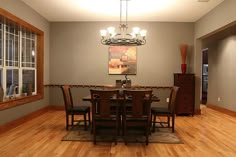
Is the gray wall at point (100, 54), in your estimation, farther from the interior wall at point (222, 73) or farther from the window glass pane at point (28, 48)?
the interior wall at point (222, 73)

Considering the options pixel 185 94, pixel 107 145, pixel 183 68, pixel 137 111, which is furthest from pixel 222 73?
pixel 107 145

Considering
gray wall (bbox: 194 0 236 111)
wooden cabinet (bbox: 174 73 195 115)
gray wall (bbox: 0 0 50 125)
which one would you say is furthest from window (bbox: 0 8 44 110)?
gray wall (bbox: 194 0 236 111)

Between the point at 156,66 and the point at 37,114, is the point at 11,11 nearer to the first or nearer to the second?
the point at 37,114

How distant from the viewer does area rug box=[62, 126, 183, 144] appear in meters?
4.10

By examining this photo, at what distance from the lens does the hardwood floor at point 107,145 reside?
3.43 meters

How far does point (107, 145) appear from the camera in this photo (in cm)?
384

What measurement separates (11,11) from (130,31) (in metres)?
3.46

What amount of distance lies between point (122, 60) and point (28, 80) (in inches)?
105

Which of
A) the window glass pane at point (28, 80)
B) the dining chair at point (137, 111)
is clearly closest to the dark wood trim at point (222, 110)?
the dining chair at point (137, 111)

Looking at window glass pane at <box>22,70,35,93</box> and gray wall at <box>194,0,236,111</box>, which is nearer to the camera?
gray wall at <box>194,0,236,111</box>

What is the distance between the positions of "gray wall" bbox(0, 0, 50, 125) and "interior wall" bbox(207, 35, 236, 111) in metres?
5.42

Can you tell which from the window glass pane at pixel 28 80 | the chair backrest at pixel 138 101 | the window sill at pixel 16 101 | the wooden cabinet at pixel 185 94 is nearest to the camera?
the chair backrest at pixel 138 101

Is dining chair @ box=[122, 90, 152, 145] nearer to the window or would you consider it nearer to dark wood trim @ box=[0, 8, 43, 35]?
the window

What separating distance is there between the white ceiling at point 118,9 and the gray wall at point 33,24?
17 centimetres
